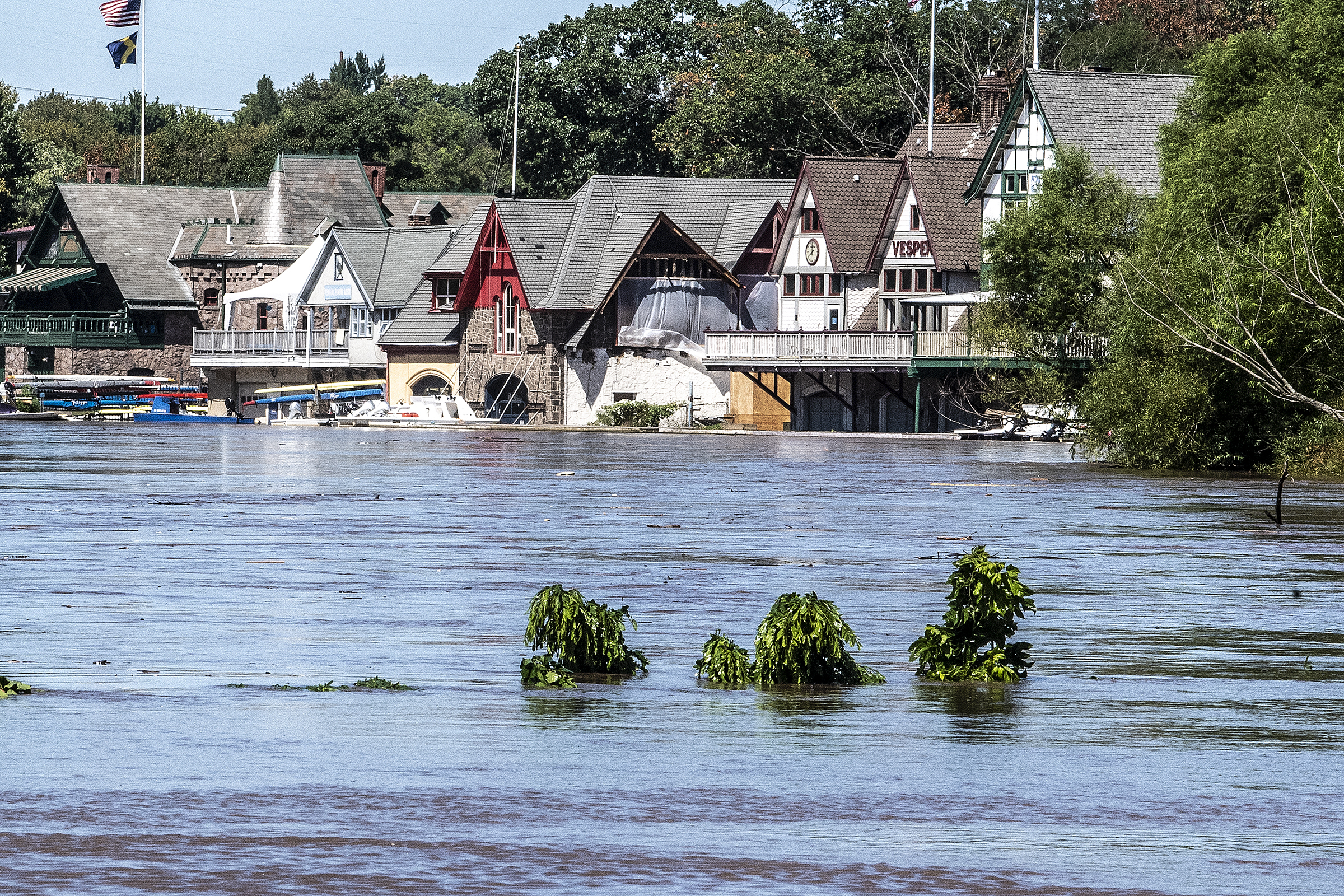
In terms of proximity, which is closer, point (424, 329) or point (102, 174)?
point (424, 329)

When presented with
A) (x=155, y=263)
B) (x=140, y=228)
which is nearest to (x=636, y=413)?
(x=155, y=263)

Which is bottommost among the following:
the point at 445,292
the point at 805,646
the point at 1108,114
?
the point at 805,646

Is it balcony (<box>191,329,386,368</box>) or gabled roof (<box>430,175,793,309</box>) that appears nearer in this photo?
gabled roof (<box>430,175,793,309</box>)

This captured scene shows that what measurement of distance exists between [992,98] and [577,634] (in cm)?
7519

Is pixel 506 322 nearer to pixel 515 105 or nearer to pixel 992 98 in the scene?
pixel 515 105

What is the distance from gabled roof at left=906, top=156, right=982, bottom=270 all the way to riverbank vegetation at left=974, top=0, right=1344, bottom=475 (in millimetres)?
20963

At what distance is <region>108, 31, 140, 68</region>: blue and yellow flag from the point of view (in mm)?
109562

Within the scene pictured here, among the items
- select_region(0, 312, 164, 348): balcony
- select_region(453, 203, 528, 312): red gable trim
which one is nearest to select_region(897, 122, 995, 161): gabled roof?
select_region(453, 203, 528, 312): red gable trim

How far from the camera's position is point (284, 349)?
101m

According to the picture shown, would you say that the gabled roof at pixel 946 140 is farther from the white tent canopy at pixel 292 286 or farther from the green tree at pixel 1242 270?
the green tree at pixel 1242 270

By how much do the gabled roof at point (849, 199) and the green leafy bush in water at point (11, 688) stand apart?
72363 millimetres

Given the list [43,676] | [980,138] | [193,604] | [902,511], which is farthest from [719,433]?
[43,676]

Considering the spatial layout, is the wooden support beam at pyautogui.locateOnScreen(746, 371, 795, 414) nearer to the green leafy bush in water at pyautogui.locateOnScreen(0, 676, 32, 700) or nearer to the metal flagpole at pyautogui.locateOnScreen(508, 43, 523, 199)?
the metal flagpole at pyautogui.locateOnScreen(508, 43, 523, 199)

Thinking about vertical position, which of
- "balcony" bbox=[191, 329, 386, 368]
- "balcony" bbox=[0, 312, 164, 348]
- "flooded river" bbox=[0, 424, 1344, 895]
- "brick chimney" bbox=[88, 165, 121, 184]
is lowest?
"flooded river" bbox=[0, 424, 1344, 895]
